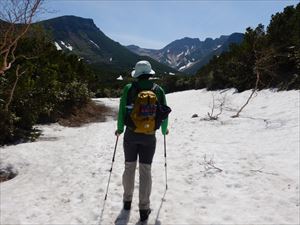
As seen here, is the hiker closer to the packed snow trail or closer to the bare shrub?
the packed snow trail

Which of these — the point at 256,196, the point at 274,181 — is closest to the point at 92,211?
the point at 256,196

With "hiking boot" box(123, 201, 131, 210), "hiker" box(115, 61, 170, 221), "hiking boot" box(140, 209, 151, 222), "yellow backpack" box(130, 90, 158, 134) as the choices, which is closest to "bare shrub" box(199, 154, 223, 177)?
"hiking boot" box(123, 201, 131, 210)

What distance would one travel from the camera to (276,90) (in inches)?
846

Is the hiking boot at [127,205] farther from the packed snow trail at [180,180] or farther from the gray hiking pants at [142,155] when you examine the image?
the gray hiking pants at [142,155]

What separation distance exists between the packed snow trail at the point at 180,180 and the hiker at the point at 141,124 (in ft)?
2.49

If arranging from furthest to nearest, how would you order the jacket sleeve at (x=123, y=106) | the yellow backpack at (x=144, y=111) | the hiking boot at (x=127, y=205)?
the hiking boot at (x=127, y=205) → the jacket sleeve at (x=123, y=106) → the yellow backpack at (x=144, y=111)

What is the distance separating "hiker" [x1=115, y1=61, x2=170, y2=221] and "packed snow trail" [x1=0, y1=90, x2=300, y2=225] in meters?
0.76

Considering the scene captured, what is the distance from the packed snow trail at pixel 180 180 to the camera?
22.1ft

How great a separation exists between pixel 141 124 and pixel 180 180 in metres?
3.04

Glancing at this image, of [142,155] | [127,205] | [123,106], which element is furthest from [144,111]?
[127,205]

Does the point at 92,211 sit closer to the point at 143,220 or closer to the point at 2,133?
the point at 143,220

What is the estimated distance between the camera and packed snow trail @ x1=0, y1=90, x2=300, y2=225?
673 cm

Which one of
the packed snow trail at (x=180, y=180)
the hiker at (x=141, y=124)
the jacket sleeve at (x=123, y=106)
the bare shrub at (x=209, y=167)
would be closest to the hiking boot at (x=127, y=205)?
the packed snow trail at (x=180, y=180)

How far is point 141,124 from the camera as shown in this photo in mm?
5926
